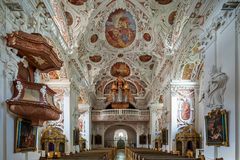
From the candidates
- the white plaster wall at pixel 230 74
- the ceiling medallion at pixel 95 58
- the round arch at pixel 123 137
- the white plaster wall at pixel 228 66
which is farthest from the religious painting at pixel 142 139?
the white plaster wall at pixel 230 74

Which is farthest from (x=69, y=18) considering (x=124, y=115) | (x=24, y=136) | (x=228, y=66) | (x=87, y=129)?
(x=124, y=115)

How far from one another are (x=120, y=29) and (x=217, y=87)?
13662mm

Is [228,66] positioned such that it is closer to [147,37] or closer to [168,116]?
[168,116]

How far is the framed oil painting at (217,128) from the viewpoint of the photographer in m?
8.41

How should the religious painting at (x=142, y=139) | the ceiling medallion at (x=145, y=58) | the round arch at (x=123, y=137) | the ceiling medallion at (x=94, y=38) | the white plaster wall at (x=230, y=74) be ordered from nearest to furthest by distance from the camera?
the white plaster wall at (x=230, y=74) < the ceiling medallion at (x=94, y=38) < the ceiling medallion at (x=145, y=58) < the religious painting at (x=142, y=139) < the round arch at (x=123, y=137)

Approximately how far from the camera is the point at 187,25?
48.3 feet

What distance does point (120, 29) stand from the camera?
2184 centimetres

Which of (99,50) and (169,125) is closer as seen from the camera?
(169,125)

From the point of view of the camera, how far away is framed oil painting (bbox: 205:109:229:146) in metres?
8.41

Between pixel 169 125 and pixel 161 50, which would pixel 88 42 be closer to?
pixel 161 50

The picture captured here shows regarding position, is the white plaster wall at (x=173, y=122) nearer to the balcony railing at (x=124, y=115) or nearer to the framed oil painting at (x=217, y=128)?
the framed oil painting at (x=217, y=128)

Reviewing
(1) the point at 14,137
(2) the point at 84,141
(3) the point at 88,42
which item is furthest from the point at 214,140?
(2) the point at 84,141

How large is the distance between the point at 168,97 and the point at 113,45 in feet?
20.8

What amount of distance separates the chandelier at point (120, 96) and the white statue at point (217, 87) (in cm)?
2271
